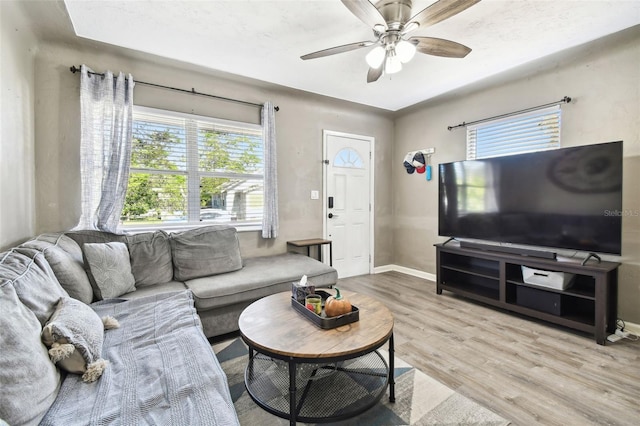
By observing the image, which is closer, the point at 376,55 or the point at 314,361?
the point at 314,361

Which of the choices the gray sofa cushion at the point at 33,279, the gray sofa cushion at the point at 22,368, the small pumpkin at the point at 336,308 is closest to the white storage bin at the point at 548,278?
the small pumpkin at the point at 336,308

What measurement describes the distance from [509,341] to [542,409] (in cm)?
85

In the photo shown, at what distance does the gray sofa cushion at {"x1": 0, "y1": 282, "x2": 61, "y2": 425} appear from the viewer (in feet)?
2.88

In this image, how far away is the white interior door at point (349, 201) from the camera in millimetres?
4258

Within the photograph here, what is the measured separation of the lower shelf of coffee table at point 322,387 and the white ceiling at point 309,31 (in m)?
2.42

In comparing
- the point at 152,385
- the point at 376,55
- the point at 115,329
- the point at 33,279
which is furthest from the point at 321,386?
the point at 376,55

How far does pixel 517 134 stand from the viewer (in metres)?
3.35

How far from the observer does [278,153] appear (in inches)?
149

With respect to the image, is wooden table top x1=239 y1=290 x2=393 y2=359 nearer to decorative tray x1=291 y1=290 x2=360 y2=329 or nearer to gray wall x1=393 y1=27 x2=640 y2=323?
decorative tray x1=291 y1=290 x2=360 y2=329

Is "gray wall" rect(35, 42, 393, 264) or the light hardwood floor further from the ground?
"gray wall" rect(35, 42, 393, 264)

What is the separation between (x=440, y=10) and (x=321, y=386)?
7.88ft

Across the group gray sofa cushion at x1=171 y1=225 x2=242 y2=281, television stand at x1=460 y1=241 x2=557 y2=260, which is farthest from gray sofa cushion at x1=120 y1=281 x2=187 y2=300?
television stand at x1=460 y1=241 x2=557 y2=260

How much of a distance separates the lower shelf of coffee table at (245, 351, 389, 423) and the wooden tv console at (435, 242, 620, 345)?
1755 millimetres

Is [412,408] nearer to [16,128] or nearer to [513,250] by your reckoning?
[513,250]
